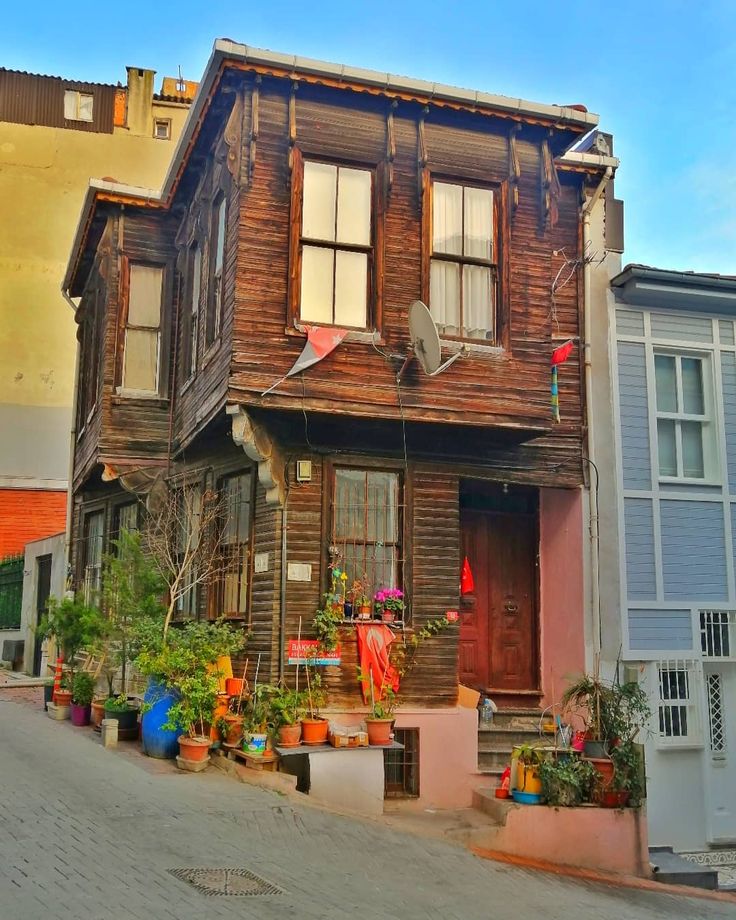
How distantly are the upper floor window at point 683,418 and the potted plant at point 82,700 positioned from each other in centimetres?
833

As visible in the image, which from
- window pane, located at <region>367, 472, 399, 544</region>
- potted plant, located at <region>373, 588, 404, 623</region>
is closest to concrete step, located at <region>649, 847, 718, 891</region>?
potted plant, located at <region>373, 588, 404, 623</region>

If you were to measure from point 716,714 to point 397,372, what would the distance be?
21.5 ft

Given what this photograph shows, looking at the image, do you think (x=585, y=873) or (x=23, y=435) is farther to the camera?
(x=23, y=435)

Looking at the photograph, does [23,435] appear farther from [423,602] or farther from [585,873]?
[585,873]

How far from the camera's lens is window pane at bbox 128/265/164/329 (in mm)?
14664

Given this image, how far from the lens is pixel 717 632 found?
44.1ft

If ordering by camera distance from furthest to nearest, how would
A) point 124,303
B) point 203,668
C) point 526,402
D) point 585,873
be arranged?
point 124,303 → point 526,402 → point 203,668 → point 585,873

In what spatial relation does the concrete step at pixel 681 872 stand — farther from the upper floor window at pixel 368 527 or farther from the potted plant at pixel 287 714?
the upper floor window at pixel 368 527

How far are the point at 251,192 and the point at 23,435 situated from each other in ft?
67.0

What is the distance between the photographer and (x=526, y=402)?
→ 11.6 metres

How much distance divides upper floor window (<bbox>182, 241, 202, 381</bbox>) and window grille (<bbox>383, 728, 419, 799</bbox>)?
5496 millimetres

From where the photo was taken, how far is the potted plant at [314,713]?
10492mm

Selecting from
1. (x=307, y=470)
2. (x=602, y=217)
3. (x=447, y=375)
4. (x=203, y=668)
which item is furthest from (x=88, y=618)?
(x=602, y=217)

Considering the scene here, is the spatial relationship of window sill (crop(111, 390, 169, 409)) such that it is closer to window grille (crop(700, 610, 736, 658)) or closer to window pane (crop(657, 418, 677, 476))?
window pane (crop(657, 418, 677, 476))
